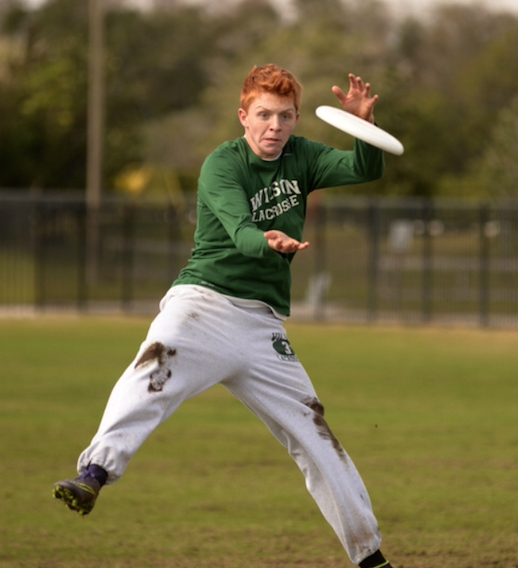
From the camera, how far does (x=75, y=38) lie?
46.9 m

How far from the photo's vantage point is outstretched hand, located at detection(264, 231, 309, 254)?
474 cm

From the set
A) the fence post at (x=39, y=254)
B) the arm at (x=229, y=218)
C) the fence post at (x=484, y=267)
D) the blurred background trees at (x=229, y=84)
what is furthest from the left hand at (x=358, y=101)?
the blurred background trees at (x=229, y=84)

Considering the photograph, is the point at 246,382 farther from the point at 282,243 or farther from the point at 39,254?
the point at 39,254

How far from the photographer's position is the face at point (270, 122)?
17.9 ft

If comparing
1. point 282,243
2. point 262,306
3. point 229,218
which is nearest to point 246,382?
point 262,306

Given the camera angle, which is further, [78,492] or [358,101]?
[358,101]

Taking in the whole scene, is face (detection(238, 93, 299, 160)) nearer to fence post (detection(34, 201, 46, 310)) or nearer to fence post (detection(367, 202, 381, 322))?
fence post (detection(367, 202, 381, 322))

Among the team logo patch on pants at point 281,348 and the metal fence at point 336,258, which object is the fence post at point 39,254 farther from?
the team logo patch on pants at point 281,348

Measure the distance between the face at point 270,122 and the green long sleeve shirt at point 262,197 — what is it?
0.09 meters

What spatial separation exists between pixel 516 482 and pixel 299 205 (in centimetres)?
422

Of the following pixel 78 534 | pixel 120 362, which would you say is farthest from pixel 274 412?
pixel 120 362

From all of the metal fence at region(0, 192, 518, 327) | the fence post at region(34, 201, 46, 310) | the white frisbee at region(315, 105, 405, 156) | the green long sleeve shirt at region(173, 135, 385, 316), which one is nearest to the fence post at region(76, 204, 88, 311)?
the metal fence at region(0, 192, 518, 327)

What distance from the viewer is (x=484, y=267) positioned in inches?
1000

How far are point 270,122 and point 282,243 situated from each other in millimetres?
898
